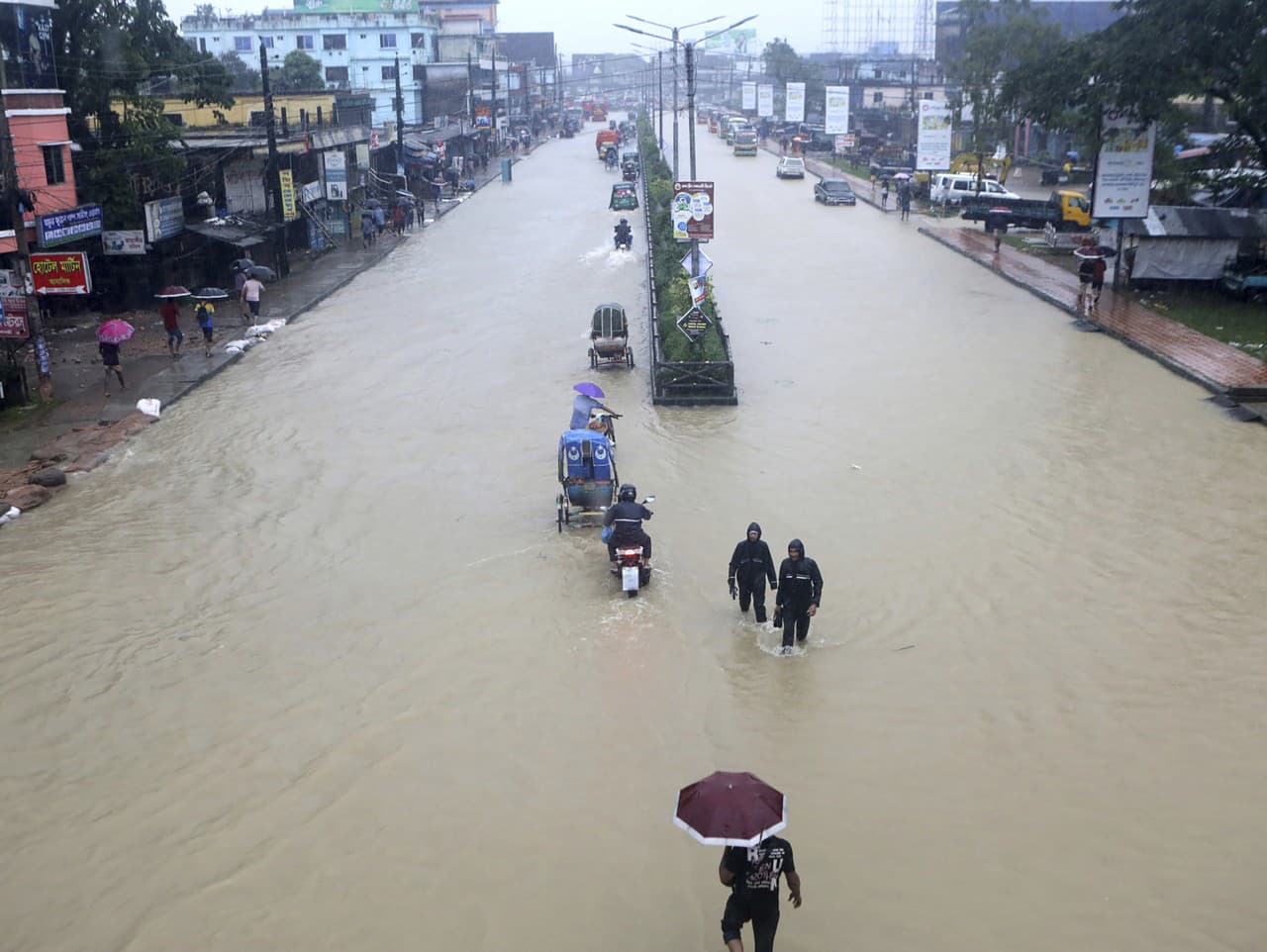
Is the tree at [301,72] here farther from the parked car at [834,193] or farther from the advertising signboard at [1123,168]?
the advertising signboard at [1123,168]

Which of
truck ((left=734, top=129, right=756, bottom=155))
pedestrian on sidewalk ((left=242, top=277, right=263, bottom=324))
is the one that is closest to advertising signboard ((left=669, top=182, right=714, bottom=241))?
pedestrian on sidewalk ((left=242, top=277, right=263, bottom=324))

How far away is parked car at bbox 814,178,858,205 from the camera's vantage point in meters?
52.2

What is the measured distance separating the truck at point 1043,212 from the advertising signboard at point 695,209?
65.8 feet

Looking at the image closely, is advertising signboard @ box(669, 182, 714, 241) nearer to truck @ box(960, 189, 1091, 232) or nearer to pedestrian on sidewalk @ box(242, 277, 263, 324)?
pedestrian on sidewalk @ box(242, 277, 263, 324)

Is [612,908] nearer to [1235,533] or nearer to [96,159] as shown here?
[1235,533]

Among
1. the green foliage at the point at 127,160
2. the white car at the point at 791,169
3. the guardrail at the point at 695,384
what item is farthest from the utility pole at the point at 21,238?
the white car at the point at 791,169

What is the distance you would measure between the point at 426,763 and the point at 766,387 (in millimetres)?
13251

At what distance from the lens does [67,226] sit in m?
25.2

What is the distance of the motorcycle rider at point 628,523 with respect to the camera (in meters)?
12.2

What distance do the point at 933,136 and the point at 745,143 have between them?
140 ft

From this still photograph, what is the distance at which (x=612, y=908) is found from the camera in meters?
7.61

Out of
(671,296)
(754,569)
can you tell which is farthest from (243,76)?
(754,569)

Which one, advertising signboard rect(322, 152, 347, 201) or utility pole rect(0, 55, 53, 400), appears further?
advertising signboard rect(322, 152, 347, 201)

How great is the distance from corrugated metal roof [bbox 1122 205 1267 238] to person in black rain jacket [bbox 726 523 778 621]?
22.0 m
